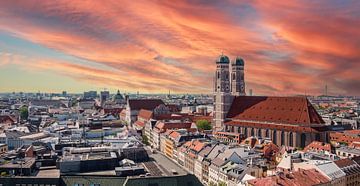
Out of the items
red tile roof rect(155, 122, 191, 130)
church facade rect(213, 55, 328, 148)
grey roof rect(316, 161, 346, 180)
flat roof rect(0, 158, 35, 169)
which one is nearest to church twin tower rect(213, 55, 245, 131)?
church facade rect(213, 55, 328, 148)

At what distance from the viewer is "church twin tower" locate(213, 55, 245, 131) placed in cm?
16400

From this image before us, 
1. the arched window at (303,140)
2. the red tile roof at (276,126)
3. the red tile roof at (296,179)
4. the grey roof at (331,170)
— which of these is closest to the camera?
the red tile roof at (296,179)

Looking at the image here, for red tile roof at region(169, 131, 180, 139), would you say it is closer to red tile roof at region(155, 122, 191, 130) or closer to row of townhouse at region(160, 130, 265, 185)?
row of townhouse at region(160, 130, 265, 185)

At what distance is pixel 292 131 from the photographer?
13675 centimetres

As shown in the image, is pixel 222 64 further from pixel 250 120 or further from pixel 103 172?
pixel 103 172

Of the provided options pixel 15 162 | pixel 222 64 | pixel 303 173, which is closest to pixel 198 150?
pixel 303 173

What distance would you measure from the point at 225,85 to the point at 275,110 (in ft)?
88.9

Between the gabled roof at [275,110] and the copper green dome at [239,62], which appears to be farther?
the copper green dome at [239,62]

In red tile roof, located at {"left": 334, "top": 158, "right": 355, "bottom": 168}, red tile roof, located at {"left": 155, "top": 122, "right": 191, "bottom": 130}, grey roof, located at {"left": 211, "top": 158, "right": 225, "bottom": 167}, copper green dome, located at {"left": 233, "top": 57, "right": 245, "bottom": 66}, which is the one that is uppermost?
copper green dome, located at {"left": 233, "top": 57, "right": 245, "bottom": 66}

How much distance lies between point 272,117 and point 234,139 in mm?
15457

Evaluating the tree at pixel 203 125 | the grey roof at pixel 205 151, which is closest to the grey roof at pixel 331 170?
the grey roof at pixel 205 151

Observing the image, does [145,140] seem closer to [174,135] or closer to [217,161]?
[174,135]

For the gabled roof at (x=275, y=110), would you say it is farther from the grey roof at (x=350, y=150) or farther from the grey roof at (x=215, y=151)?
the grey roof at (x=215, y=151)

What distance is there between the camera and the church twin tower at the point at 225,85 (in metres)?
164
